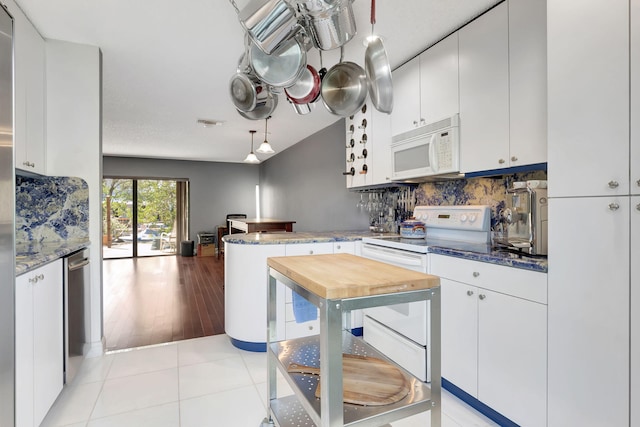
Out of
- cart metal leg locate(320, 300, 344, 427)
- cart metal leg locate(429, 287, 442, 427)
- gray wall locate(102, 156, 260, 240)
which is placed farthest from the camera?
gray wall locate(102, 156, 260, 240)

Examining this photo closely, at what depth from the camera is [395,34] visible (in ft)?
7.52

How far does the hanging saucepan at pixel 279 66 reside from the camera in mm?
1756

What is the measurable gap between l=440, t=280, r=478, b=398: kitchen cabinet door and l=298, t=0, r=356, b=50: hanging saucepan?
1.48 metres

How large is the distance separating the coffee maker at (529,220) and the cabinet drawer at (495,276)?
0.66ft

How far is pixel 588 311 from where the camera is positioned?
4.25ft

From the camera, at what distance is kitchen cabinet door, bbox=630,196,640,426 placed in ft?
3.80

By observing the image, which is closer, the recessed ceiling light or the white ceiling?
the white ceiling

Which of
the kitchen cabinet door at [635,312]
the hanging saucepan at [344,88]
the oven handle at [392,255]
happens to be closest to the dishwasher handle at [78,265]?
the hanging saucepan at [344,88]

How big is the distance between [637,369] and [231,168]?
8.37 m

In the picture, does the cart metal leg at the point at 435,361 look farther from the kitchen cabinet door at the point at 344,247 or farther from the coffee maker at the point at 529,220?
the kitchen cabinet door at the point at 344,247

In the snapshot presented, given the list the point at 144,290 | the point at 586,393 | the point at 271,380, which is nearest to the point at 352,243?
the point at 271,380

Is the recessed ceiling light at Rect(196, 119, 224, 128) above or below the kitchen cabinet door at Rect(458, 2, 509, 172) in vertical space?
above

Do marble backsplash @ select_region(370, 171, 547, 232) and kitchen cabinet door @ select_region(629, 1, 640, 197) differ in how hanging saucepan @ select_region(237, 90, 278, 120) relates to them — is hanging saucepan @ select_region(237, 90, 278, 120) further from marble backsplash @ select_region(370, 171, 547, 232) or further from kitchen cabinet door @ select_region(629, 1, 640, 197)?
kitchen cabinet door @ select_region(629, 1, 640, 197)

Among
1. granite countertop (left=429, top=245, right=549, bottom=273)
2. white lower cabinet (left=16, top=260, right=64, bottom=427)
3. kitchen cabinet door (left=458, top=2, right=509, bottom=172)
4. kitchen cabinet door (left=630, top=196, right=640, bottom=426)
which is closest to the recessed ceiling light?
white lower cabinet (left=16, top=260, right=64, bottom=427)
